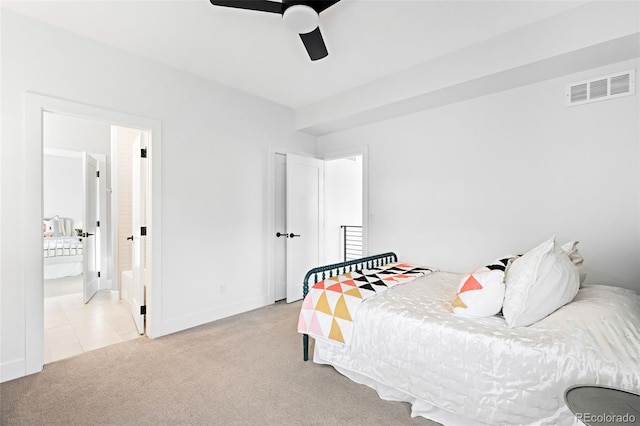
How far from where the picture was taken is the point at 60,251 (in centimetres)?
559

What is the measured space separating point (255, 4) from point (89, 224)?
4077 millimetres

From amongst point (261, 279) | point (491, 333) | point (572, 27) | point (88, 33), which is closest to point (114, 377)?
point (261, 279)

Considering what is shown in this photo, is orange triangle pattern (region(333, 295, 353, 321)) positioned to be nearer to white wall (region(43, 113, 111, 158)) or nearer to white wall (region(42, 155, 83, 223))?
white wall (region(43, 113, 111, 158))

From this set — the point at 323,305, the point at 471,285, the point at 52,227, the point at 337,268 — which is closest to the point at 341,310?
the point at 323,305

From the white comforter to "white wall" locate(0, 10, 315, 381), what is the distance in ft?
6.56

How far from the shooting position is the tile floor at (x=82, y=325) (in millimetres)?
2810

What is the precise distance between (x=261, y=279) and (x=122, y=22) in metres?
3.04

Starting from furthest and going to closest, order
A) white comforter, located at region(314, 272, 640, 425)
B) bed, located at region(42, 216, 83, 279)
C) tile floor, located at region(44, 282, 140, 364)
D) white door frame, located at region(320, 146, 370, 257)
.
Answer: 1. bed, located at region(42, 216, 83, 279)
2. white door frame, located at region(320, 146, 370, 257)
3. tile floor, located at region(44, 282, 140, 364)
4. white comforter, located at region(314, 272, 640, 425)

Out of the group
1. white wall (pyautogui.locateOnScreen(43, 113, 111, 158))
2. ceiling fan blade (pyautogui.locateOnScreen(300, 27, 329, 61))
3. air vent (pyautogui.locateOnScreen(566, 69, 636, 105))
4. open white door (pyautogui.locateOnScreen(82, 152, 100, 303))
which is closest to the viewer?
ceiling fan blade (pyautogui.locateOnScreen(300, 27, 329, 61))

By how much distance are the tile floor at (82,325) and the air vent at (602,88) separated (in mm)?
4751

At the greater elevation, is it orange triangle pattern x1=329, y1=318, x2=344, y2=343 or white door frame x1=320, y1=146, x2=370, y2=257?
white door frame x1=320, y1=146, x2=370, y2=257

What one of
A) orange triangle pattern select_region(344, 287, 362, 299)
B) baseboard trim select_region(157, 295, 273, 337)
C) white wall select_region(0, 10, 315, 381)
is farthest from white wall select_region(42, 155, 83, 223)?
orange triangle pattern select_region(344, 287, 362, 299)

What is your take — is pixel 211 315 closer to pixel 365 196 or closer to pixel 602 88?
pixel 365 196

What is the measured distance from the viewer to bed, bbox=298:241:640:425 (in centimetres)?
136
